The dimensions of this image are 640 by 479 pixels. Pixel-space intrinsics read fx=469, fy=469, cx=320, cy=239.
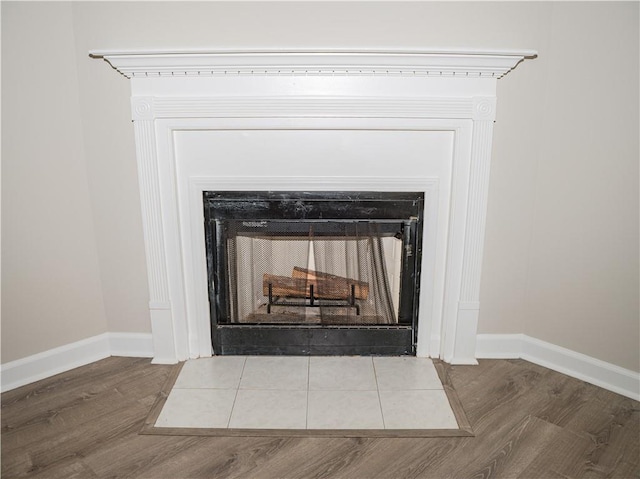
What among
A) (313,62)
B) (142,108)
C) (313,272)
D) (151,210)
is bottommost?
(313,272)

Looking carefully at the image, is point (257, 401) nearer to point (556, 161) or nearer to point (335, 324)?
point (335, 324)

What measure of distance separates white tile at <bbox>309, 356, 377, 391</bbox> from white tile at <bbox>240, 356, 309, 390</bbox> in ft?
0.19

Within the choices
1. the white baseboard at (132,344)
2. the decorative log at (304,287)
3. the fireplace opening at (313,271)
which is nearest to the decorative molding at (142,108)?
the fireplace opening at (313,271)

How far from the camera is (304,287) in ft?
9.77

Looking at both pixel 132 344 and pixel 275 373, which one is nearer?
pixel 275 373

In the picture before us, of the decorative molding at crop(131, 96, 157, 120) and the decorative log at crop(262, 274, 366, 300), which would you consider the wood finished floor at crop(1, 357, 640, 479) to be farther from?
the decorative molding at crop(131, 96, 157, 120)

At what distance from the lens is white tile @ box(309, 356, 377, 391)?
269 cm

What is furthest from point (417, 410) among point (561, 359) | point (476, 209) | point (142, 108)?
point (142, 108)

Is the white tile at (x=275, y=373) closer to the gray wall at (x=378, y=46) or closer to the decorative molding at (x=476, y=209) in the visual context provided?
the gray wall at (x=378, y=46)

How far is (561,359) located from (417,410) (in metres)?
1.03

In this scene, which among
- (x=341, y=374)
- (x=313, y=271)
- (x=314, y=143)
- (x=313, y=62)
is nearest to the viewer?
(x=313, y=62)

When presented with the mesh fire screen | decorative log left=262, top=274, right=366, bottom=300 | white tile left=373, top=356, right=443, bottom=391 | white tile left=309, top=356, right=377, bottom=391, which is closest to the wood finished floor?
white tile left=373, top=356, right=443, bottom=391

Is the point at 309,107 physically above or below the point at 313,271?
above

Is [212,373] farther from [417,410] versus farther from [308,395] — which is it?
[417,410]
